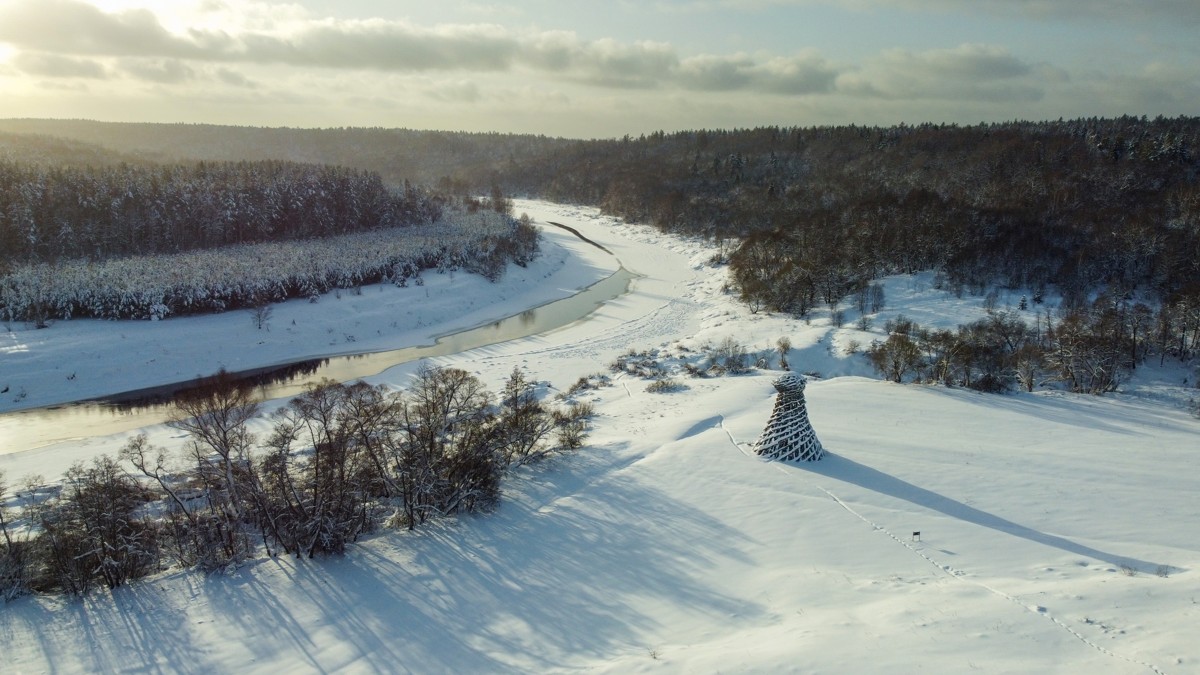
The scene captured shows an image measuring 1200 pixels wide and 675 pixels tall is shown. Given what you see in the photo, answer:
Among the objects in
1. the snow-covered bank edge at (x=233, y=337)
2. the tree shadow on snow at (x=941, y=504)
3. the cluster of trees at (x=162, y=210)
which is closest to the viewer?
the tree shadow on snow at (x=941, y=504)

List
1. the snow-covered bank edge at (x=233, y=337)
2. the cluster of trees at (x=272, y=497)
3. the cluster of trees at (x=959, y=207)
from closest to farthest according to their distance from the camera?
the cluster of trees at (x=272, y=497) → the snow-covered bank edge at (x=233, y=337) → the cluster of trees at (x=959, y=207)

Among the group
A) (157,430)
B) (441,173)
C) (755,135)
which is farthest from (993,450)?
(441,173)

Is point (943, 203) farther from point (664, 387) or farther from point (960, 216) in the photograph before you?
point (664, 387)

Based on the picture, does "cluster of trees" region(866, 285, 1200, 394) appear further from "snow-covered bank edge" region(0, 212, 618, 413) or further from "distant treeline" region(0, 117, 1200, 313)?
"snow-covered bank edge" region(0, 212, 618, 413)

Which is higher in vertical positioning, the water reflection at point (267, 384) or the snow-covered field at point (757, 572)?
the snow-covered field at point (757, 572)

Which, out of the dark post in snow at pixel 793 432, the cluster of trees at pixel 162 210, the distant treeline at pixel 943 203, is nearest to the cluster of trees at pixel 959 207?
the distant treeline at pixel 943 203

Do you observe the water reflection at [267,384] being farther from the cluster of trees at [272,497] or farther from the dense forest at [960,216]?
the dense forest at [960,216]

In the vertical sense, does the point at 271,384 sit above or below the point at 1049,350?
below

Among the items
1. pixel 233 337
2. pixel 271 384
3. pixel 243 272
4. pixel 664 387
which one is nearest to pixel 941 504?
pixel 664 387
